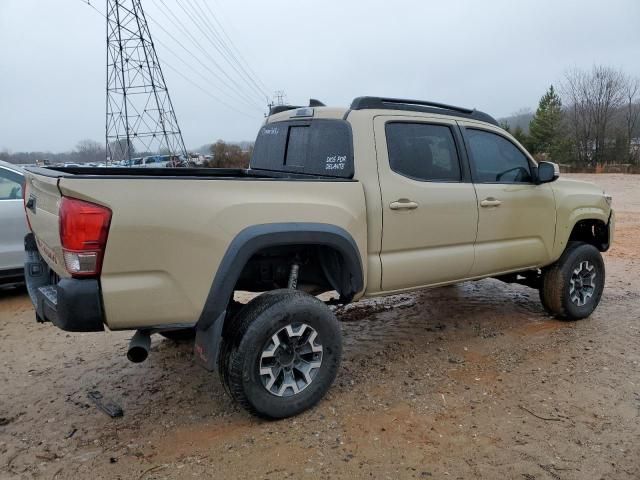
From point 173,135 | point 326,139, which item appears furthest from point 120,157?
point 326,139

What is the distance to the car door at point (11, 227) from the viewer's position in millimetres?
5848

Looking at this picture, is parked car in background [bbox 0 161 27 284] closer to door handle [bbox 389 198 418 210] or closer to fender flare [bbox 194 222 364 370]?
fender flare [bbox 194 222 364 370]

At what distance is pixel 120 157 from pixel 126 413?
29205 mm

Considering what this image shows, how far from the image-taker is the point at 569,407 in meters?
3.48

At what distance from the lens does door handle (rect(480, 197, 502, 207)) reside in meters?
4.29

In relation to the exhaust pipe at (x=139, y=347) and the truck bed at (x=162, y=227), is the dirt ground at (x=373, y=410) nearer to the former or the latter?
the exhaust pipe at (x=139, y=347)

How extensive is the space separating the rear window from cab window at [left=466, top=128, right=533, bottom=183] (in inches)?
48.4

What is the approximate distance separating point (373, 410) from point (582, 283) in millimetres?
2944

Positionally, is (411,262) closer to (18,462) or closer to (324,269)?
(324,269)

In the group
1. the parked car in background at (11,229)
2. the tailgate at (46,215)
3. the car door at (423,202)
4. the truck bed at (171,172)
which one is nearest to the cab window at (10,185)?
the parked car in background at (11,229)

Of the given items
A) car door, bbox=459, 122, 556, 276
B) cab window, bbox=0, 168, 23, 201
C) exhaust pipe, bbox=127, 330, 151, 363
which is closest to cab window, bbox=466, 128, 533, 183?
car door, bbox=459, 122, 556, 276

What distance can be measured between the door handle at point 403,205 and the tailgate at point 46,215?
208cm

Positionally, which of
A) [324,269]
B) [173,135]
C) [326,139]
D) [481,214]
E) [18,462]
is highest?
[173,135]

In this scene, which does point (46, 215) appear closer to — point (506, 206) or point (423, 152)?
point (423, 152)
